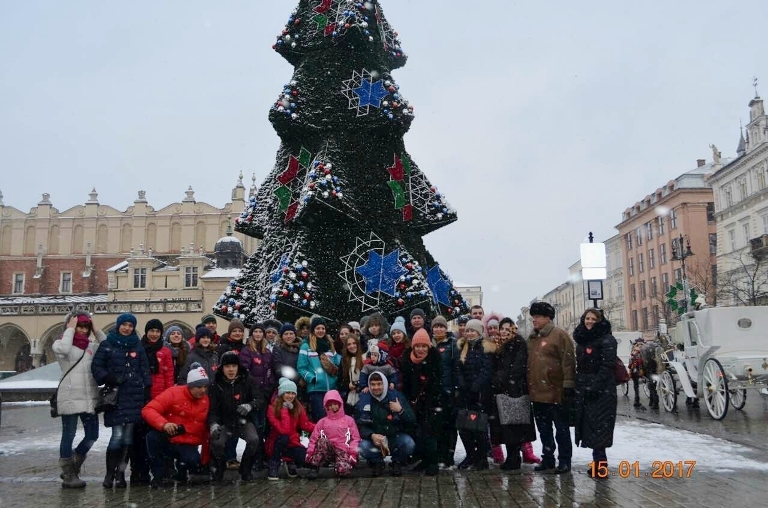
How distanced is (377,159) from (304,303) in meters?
2.86

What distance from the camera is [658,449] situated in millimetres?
8188

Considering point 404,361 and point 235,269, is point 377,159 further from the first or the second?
point 235,269

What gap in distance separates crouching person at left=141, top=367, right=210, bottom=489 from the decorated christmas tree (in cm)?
337

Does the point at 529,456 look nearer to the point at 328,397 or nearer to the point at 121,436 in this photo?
the point at 328,397

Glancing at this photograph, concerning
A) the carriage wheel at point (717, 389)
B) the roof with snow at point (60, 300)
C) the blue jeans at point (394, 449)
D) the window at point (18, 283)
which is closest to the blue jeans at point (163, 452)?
the blue jeans at point (394, 449)

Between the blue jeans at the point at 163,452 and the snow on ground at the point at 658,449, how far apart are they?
194 centimetres

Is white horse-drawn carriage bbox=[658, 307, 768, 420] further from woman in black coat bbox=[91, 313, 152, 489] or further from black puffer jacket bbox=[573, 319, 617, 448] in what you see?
woman in black coat bbox=[91, 313, 152, 489]

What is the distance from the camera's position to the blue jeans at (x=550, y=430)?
6.74 m

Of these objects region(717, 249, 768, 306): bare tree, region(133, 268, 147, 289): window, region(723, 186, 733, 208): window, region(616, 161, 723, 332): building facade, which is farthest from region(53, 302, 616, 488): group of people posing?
region(133, 268, 147, 289): window

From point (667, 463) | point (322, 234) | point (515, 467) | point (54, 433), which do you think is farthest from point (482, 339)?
point (54, 433)

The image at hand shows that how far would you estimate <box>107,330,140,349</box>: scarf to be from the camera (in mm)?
6621
